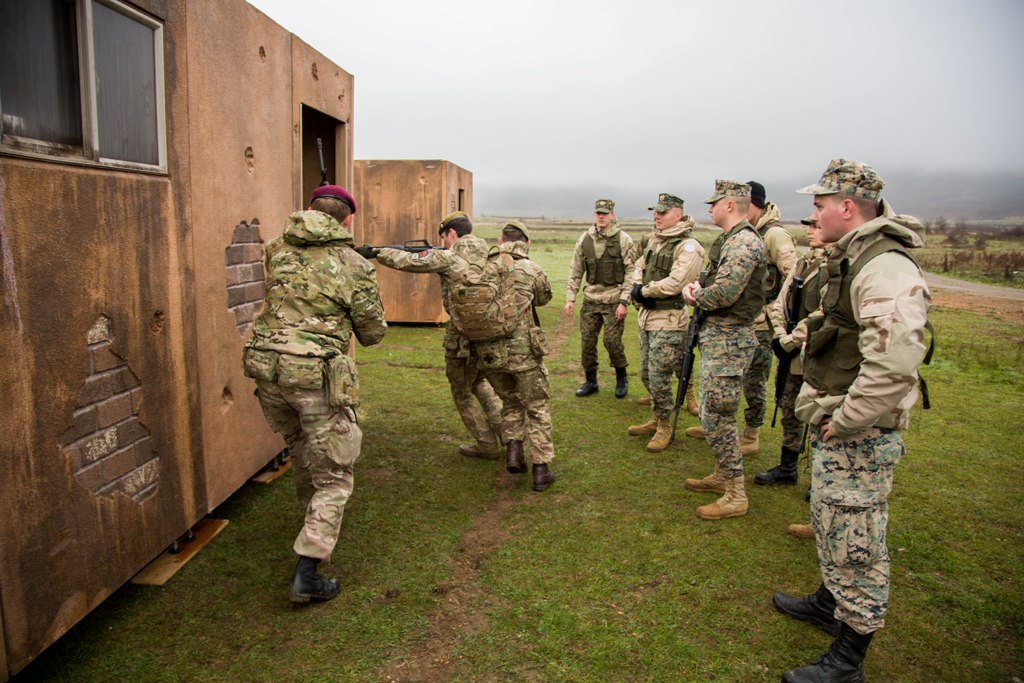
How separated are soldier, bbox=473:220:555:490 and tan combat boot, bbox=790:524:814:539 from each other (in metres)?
1.77

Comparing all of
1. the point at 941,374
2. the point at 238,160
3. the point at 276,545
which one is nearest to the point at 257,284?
the point at 238,160

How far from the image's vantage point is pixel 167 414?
3607 millimetres

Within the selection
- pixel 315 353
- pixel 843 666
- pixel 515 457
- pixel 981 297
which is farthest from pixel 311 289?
pixel 981 297

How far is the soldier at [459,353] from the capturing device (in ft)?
14.4

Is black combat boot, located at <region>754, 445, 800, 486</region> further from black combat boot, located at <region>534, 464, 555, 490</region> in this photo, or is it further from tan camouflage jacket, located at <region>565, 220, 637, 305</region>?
tan camouflage jacket, located at <region>565, 220, 637, 305</region>

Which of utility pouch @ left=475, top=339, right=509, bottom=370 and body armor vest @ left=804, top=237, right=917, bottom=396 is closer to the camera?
body armor vest @ left=804, top=237, right=917, bottom=396

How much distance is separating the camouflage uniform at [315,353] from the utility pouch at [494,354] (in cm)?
133

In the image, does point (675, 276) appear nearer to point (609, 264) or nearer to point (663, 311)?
point (663, 311)

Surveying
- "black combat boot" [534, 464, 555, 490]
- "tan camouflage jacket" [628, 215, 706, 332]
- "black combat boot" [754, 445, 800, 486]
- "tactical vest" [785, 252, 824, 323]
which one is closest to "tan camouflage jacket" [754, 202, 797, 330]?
"tactical vest" [785, 252, 824, 323]

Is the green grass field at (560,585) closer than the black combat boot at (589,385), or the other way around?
the green grass field at (560,585)

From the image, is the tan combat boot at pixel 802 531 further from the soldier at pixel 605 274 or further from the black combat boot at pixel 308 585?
the soldier at pixel 605 274

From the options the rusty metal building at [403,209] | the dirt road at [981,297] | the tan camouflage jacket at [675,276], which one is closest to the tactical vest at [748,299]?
the tan camouflage jacket at [675,276]

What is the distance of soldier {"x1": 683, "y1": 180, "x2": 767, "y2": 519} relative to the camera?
4.41 m

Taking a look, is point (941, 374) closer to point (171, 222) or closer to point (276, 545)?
point (276, 545)
